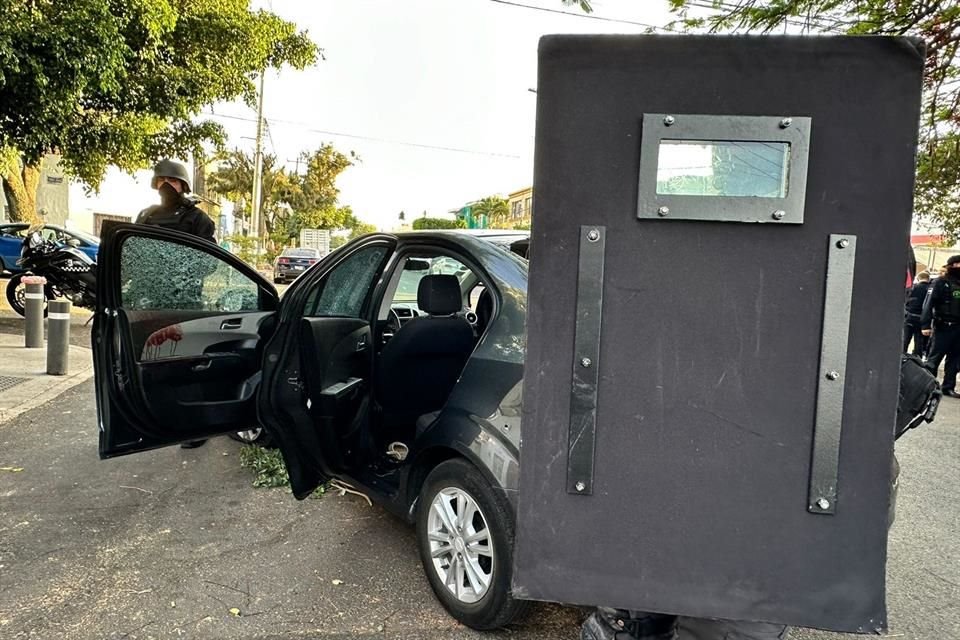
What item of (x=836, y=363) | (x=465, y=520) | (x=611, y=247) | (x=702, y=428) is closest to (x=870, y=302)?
(x=836, y=363)

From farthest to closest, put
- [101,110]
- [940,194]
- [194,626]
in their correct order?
[940,194], [101,110], [194,626]

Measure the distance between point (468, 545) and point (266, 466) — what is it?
2.23 m

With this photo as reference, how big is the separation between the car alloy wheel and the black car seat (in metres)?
0.97

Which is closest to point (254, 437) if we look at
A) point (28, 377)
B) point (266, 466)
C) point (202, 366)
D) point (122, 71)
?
point (266, 466)

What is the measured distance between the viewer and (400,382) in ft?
11.9

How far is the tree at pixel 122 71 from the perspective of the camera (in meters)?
6.73

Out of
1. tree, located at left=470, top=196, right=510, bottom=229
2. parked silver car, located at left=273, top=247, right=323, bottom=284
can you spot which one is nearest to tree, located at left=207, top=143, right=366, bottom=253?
parked silver car, located at left=273, top=247, right=323, bottom=284

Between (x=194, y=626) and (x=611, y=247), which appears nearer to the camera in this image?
(x=611, y=247)

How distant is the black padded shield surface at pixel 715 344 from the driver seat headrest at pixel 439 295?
207 centimetres

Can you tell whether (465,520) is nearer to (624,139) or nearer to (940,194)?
(624,139)

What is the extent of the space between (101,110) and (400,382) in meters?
7.89

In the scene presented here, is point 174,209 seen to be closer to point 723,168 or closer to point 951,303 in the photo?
point 723,168

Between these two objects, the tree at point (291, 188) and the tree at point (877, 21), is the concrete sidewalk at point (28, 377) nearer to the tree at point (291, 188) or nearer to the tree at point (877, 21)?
the tree at point (877, 21)

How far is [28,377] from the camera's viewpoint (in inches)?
267
